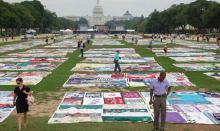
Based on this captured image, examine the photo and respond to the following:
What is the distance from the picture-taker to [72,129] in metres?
15.7

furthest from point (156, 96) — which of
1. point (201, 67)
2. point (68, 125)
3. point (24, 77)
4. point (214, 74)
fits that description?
point (201, 67)

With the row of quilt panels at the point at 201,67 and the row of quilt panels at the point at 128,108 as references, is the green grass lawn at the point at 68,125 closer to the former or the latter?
the row of quilt panels at the point at 128,108

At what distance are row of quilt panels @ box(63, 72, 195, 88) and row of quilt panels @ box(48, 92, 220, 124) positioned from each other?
137 inches

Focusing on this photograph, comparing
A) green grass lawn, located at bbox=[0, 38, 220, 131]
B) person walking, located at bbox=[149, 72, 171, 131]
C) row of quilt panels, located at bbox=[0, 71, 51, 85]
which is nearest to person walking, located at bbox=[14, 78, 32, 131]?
green grass lawn, located at bbox=[0, 38, 220, 131]

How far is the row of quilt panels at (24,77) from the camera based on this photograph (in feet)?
93.4

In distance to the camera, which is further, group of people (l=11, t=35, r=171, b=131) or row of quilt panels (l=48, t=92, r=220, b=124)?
row of quilt panels (l=48, t=92, r=220, b=124)

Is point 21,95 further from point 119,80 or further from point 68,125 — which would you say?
point 119,80

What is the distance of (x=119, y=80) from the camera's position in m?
29.1

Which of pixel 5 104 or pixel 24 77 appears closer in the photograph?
pixel 5 104

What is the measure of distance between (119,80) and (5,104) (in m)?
10.2

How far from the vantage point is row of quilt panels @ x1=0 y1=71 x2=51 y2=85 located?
28.5 m

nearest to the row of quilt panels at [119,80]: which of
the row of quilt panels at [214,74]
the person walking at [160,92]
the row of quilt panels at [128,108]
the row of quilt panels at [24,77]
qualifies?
the row of quilt panels at [214,74]

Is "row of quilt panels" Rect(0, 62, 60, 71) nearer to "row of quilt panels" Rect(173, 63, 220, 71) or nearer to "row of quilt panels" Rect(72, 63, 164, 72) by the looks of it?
"row of quilt panels" Rect(72, 63, 164, 72)

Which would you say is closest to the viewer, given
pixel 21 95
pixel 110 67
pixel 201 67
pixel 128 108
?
pixel 21 95
